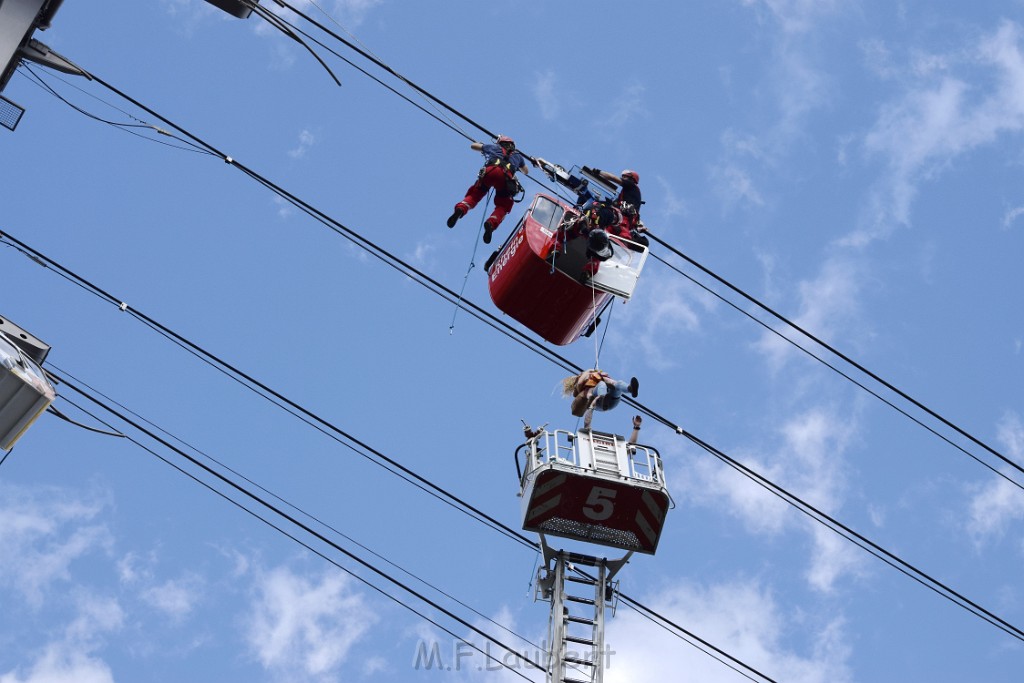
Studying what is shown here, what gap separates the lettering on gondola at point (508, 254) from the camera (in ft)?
77.3

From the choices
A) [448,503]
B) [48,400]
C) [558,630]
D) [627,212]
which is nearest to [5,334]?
[48,400]

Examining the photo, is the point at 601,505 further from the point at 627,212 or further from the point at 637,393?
the point at 627,212

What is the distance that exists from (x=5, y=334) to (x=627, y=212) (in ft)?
30.8

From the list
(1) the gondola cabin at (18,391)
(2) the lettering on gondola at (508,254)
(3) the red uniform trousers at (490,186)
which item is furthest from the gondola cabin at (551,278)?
(1) the gondola cabin at (18,391)

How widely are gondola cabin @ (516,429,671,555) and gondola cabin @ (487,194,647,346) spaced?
9.36 ft

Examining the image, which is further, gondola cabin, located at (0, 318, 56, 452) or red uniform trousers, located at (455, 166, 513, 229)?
red uniform trousers, located at (455, 166, 513, 229)

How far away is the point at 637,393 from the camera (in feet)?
71.9

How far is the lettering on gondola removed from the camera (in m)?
23.5

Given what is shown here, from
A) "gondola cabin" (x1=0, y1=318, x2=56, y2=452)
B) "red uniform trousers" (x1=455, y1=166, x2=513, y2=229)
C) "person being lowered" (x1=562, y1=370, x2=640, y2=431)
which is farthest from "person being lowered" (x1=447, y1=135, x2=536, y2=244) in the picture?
"gondola cabin" (x1=0, y1=318, x2=56, y2=452)

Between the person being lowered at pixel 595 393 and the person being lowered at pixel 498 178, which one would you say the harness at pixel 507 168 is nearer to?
the person being lowered at pixel 498 178

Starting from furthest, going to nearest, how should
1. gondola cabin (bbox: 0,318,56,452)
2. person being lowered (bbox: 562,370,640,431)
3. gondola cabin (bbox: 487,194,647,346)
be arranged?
gondola cabin (bbox: 487,194,647,346) → person being lowered (bbox: 562,370,640,431) → gondola cabin (bbox: 0,318,56,452)

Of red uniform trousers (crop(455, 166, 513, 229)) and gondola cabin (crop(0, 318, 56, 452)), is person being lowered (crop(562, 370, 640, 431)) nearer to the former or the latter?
red uniform trousers (crop(455, 166, 513, 229))

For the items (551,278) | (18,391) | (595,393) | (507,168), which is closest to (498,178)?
(507,168)

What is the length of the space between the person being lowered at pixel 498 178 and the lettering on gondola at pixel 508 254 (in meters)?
0.39
